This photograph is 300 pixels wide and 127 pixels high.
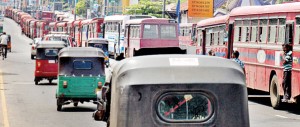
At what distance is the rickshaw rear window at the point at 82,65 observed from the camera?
25172 mm

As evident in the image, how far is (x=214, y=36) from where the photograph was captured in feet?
117

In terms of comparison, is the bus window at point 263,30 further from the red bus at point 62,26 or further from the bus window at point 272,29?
the red bus at point 62,26

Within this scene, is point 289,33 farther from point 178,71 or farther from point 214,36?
point 178,71

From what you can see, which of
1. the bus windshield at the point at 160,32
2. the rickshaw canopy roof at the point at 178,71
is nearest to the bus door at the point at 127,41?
the bus windshield at the point at 160,32

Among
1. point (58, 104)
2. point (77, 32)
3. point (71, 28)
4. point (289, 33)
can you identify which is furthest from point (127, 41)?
point (71, 28)

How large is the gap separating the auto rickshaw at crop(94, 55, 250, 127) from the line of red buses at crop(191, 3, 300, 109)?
1461cm

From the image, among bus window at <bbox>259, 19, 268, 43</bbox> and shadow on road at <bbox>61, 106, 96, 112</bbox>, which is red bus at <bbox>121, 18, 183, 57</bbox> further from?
shadow on road at <bbox>61, 106, 96, 112</bbox>

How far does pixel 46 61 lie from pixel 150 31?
1491cm

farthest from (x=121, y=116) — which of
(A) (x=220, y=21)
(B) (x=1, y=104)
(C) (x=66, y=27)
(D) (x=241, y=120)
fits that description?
(C) (x=66, y=27)

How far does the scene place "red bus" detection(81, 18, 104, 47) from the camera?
2948 inches

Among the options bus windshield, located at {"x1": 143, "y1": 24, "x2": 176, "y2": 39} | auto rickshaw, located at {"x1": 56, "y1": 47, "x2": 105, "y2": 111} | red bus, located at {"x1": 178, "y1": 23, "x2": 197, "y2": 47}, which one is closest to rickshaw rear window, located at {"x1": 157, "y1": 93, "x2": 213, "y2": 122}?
auto rickshaw, located at {"x1": 56, "y1": 47, "x2": 105, "y2": 111}

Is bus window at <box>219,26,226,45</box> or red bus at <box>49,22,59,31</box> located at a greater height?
bus window at <box>219,26,226,45</box>

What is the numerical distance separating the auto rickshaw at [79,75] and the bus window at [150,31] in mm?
24581

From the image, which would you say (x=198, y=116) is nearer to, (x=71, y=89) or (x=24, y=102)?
(x=71, y=89)
